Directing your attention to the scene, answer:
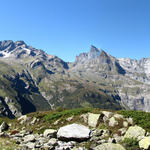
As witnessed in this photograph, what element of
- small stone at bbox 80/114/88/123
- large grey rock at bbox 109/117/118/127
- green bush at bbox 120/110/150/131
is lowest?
small stone at bbox 80/114/88/123

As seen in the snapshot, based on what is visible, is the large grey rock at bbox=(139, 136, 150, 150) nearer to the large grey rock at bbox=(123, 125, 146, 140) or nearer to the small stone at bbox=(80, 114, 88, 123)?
the large grey rock at bbox=(123, 125, 146, 140)

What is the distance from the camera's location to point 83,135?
1762 centimetres

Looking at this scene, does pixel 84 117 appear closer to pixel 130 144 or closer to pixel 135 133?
pixel 135 133

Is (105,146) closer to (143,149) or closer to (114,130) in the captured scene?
(143,149)

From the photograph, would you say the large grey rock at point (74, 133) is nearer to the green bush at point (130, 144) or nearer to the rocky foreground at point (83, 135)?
the rocky foreground at point (83, 135)

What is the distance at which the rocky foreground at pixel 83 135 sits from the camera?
15.0 meters

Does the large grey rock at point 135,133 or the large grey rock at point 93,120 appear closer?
the large grey rock at point 135,133

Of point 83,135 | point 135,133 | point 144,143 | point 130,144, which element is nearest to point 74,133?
point 83,135

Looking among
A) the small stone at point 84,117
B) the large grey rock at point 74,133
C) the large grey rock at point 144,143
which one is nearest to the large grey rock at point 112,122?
the small stone at point 84,117

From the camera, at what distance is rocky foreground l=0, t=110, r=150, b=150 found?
49.3ft

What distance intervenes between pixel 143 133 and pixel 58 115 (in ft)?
50.7

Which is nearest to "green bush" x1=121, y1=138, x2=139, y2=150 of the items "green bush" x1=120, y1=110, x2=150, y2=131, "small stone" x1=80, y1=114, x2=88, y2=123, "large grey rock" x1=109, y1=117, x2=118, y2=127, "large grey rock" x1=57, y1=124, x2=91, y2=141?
"large grey rock" x1=57, y1=124, x2=91, y2=141

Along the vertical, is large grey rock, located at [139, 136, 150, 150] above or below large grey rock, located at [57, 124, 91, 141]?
above

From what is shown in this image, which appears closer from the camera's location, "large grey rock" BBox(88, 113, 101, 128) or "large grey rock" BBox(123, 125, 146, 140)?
"large grey rock" BBox(123, 125, 146, 140)
